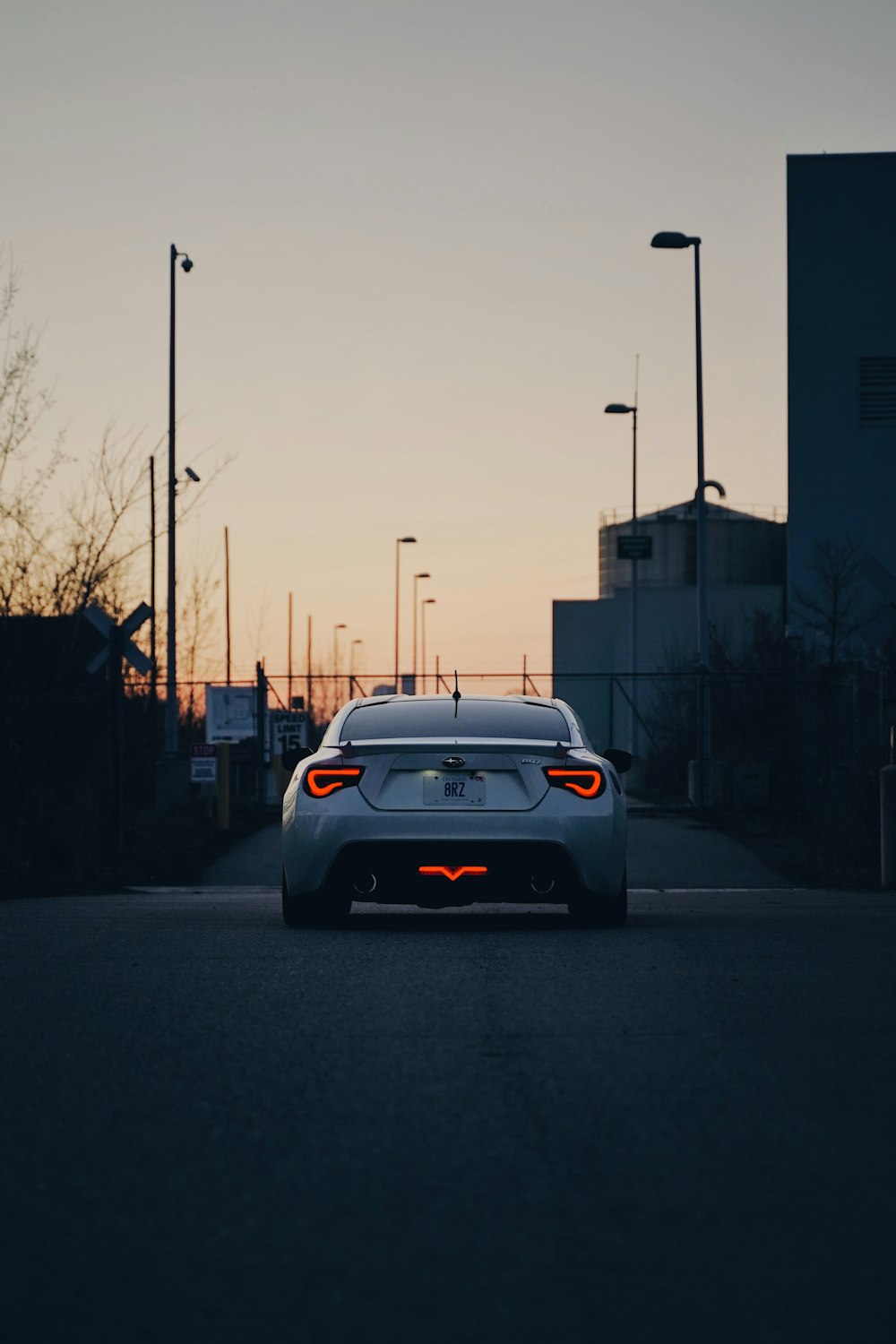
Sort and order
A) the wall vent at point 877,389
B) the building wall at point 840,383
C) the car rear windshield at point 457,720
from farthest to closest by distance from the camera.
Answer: the wall vent at point 877,389 → the building wall at point 840,383 → the car rear windshield at point 457,720

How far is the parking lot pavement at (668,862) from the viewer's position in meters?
24.0

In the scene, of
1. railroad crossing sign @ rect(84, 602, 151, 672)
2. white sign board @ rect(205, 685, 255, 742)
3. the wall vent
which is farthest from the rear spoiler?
the wall vent

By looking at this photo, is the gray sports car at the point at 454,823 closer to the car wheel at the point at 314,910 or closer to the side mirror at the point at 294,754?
the car wheel at the point at 314,910

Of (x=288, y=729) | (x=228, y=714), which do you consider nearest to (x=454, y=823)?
(x=288, y=729)

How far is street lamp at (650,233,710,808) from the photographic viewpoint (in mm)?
32750

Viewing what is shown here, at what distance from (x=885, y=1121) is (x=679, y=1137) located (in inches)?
26.7

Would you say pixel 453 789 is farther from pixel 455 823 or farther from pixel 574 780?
pixel 574 780

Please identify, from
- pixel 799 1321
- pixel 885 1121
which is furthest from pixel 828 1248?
pixel 885 1121

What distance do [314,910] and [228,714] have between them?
24667 millimetres

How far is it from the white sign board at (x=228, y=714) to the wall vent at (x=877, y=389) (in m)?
21.6

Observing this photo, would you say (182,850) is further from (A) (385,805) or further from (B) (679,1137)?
(B) (679,1137)

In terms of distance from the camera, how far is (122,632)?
22.3 m

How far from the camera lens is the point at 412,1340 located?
369 centimetres

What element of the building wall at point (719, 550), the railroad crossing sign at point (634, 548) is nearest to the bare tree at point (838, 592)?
the railroad crossing sign at point (634, 548)
